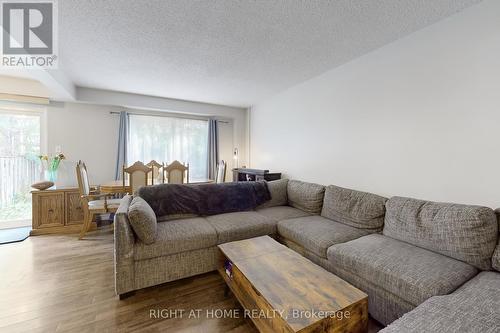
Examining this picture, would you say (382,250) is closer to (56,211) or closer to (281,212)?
(281,212)

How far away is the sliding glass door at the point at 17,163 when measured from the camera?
344cm

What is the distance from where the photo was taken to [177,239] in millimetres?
1961

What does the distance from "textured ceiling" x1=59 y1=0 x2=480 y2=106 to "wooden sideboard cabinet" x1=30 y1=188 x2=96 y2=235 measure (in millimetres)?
1843

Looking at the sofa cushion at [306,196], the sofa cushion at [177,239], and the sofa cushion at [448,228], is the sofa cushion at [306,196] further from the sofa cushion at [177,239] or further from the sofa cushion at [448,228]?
the sofa cushion at [177,239]

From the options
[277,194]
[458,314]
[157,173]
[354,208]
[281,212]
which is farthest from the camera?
[157,173]

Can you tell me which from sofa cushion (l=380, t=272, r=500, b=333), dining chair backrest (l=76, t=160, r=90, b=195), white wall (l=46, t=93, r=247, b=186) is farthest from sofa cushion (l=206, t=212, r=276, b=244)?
white wall (l=46, t=93, r=247, b=186)

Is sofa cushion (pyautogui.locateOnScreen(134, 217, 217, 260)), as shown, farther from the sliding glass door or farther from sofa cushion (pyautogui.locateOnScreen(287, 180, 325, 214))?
the sliding glass door

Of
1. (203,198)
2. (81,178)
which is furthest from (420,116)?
(81,178)

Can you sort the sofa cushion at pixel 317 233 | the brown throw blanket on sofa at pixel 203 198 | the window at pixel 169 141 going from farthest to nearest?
1. the window at pixel 169 141
2. the brown throw blanket on sofa at pixel 203 198
3. the sofa cushion at pixel 317 233

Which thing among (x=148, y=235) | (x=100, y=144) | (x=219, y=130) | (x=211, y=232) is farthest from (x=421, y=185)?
(x=100, y=144)

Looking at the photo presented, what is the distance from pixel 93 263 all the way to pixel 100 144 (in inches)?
100

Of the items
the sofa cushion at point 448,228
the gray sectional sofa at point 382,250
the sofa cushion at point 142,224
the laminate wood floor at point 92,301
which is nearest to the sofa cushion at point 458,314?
the gray sectional sofa at point 382,250

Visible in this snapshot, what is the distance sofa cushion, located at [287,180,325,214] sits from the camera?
9.12ft

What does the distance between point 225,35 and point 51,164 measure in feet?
12.1
